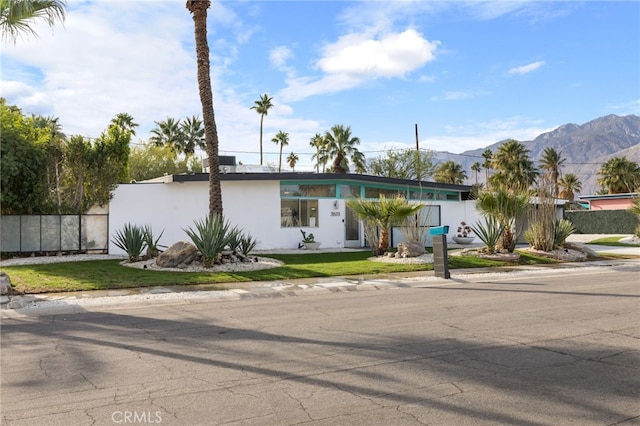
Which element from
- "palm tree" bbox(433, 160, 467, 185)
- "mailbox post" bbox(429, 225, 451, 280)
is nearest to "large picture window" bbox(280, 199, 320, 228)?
"mailbox post" bbox(429, 225, 451, 280)

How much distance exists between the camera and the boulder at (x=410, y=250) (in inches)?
740

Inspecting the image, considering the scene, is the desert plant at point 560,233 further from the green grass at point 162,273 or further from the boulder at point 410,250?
the boulder at point 410,250

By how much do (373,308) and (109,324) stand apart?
15.3 feet

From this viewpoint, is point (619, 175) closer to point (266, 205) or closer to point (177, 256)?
point (266, 205)

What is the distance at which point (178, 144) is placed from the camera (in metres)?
51.9

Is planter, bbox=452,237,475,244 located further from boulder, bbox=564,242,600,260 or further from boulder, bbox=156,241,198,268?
boulder, bbox=156,241,198,268

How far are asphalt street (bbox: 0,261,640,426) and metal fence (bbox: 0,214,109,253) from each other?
482 inches

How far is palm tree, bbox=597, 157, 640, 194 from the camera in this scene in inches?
2117

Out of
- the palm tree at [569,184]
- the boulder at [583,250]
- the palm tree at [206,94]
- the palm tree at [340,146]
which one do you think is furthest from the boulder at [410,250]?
the palm tree at [569,184]

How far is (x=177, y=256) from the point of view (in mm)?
15969

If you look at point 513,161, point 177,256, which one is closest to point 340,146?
point 513,161

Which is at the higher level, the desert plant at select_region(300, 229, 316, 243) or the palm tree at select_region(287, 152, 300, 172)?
the palm tree at select_region(287, 152, 300, 172)

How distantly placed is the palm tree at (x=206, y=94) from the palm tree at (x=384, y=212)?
5.78 m

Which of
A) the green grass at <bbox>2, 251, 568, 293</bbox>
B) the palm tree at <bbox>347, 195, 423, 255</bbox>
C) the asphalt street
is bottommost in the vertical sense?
the asphalt street
